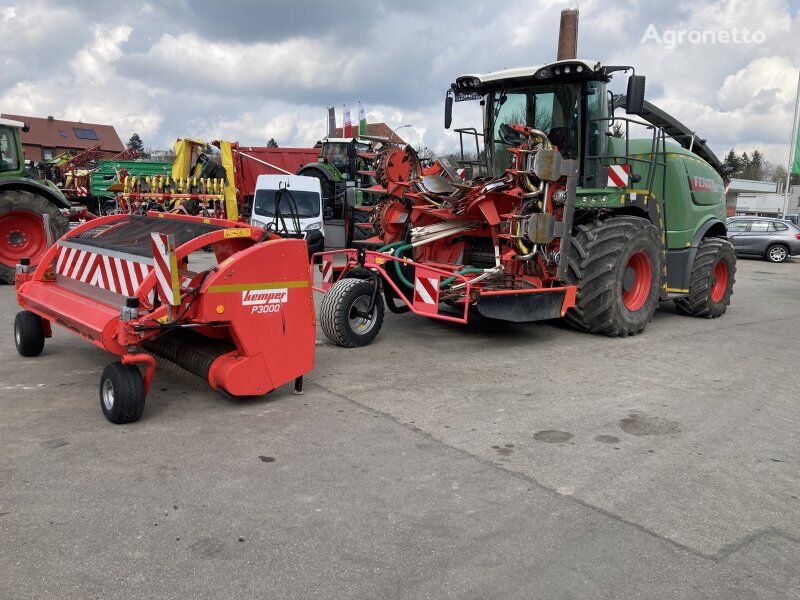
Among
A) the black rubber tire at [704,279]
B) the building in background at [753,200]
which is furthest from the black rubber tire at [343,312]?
the building in background at [753,200]

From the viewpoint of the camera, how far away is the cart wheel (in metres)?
4.14

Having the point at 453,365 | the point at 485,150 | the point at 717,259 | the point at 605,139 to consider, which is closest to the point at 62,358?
the point at 453,365

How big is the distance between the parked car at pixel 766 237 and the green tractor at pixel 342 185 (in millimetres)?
11767

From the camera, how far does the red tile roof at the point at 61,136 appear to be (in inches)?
2247

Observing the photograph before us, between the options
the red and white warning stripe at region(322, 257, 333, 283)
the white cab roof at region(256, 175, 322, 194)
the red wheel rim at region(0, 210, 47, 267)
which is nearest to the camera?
the red and white warning stripe at region(322, 257, 333, 283)

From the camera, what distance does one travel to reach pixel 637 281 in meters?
7.84

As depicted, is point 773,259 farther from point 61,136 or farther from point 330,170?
point 61,136

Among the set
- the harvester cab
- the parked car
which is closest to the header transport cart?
the harvester cab

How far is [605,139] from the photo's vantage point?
7.50m

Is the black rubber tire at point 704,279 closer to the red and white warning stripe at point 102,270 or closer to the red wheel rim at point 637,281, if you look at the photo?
the red wheel rim at point 637,281

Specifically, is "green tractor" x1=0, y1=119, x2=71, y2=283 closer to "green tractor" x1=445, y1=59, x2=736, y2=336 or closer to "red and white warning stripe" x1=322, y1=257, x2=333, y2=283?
"red and white warning stripe" x1=322, y1=257, x2=333, y2=283

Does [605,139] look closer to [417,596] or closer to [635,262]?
[635,262]

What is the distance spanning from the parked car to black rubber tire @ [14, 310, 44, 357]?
64.6ft

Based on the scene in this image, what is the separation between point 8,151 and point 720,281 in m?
11.5
